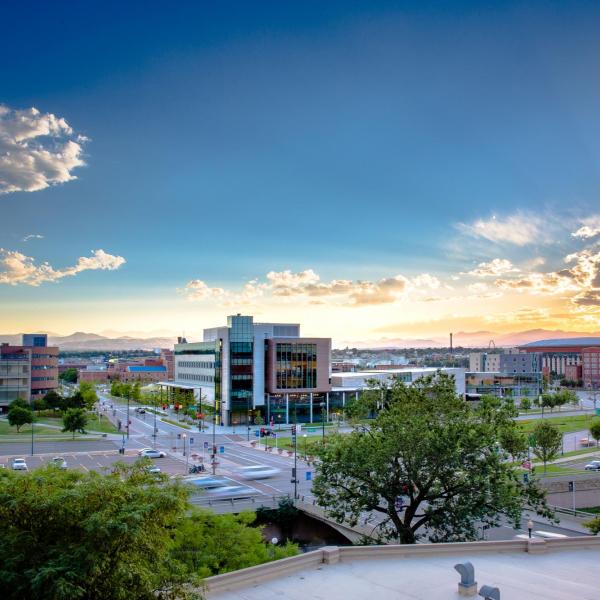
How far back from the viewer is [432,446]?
29500 mm

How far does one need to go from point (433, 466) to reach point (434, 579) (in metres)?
11.2

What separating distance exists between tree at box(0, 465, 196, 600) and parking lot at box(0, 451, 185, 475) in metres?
47.4

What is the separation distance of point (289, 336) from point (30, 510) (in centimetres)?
9916

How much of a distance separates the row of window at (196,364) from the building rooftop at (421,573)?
90.8 meters

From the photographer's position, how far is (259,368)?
341 ft

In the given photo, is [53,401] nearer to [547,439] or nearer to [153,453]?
[153,453]

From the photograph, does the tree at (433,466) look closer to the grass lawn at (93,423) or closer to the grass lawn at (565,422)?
the grass lawn at (565,422)

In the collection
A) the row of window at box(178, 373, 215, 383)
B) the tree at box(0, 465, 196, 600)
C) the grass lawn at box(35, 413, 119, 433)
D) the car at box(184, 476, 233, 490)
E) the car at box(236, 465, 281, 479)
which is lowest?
the grass lawn at box(35, 413, 119, 433)

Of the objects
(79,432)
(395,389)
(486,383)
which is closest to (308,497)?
(395,389)

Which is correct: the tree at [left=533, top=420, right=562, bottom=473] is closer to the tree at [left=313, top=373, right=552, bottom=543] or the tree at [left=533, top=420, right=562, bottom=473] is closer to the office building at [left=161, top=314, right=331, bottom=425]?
the tree at [left=313, top=373, right=552, bottom=543]

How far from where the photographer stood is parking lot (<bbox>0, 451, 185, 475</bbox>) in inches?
2430

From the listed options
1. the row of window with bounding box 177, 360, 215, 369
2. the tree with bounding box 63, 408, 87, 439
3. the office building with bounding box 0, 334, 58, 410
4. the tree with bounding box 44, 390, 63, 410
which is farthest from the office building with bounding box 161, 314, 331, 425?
the office building with bounding box 0, 334, 58, 410

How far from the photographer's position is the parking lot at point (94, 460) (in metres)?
61.7

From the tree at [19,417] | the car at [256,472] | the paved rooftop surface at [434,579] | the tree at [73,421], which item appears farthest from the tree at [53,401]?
the paved rooftop surface at [434,579]
